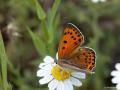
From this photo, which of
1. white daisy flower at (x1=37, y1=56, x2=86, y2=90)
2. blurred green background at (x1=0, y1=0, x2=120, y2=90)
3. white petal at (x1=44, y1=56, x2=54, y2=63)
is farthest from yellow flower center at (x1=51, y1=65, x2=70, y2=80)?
blurred green background at (x1=0, y1=0, x2=120, y2=90)

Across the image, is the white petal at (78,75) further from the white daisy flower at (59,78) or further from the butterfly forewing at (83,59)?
the butterfly forewing at (83,59)

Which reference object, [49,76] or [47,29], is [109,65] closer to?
[47,29]

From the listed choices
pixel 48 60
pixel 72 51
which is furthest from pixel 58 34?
pixel 72 51

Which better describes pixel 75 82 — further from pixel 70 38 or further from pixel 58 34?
pixel 58 34

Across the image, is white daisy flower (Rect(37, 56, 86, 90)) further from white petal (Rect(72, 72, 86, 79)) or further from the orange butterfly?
the orange butterfly

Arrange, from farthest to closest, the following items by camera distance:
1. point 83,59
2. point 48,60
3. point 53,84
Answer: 1. point 48,60
2. point 53,84
3. point 83,59

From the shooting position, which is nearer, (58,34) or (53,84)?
(53,84)

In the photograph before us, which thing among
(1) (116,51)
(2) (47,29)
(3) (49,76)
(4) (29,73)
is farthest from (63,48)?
(1) (116,51)

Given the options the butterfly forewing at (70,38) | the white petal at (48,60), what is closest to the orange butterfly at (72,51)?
the butterfly forewing at (70,38)
